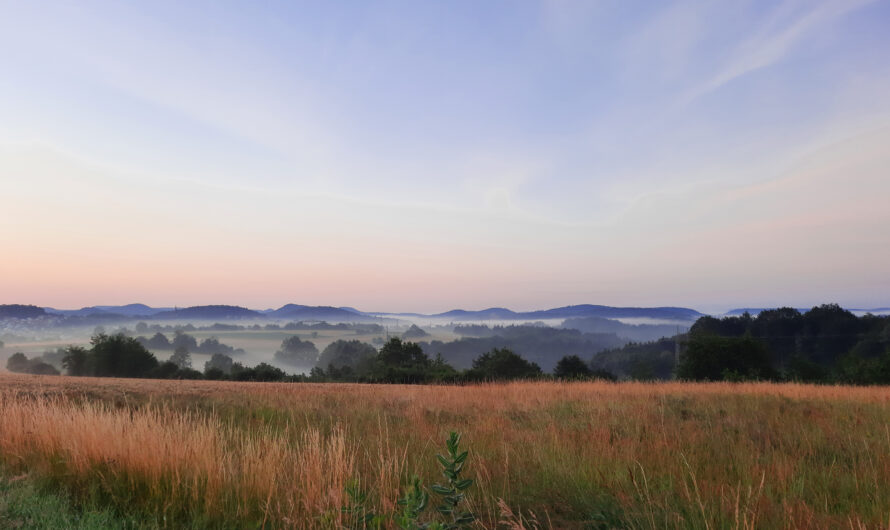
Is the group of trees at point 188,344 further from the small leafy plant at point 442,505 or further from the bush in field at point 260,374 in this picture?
the small leafy plant at point 442,505

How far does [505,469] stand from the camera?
5199 millimetres

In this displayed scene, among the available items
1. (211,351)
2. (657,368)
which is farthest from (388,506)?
(211,351)

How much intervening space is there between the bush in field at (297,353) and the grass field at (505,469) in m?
176

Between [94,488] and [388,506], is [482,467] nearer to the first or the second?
[388,506]

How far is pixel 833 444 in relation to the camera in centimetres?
664

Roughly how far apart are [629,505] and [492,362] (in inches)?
1672

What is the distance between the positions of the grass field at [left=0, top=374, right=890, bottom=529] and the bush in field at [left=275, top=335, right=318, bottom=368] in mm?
176193

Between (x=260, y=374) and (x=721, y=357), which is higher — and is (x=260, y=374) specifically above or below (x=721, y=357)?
below

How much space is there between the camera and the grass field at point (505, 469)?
3896 millimetres

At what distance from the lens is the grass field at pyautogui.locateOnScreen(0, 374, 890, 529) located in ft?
12.8

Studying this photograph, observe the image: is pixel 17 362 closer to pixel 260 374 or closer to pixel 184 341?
pixel 184 341

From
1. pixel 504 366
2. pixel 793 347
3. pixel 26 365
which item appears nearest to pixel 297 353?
pixel 26 365

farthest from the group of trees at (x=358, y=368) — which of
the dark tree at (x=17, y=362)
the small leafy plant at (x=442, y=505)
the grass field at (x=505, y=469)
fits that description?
the small leafy plant at (x=442, y=505)

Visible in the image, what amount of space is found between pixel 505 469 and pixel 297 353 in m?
183
